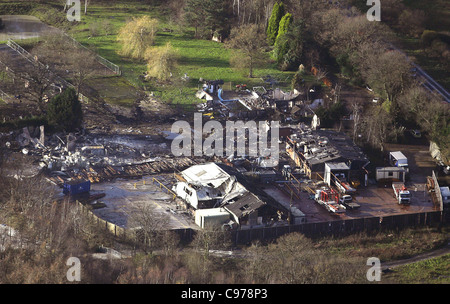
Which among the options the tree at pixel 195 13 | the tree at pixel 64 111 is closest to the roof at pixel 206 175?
the tree at pixel 64 111

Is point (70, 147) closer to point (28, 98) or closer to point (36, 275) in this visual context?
point (28, 98)

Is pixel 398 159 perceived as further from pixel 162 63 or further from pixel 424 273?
pixel 162 63

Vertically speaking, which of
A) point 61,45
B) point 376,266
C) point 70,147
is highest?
point 61,45

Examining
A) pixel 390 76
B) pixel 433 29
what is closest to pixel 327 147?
pixel 390 76

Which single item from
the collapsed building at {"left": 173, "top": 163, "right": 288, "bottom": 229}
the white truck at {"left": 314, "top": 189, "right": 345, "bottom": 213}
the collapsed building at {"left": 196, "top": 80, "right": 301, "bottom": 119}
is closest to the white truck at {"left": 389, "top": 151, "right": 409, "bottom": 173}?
A: the white truck at {"left": 314, "top": 189, "right": 345, "bottom": 213}

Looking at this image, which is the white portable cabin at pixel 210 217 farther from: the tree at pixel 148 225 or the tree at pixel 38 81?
the tree at pixel 38 81

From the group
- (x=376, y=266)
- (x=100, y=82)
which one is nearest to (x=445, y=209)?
(x=376, y=266)
